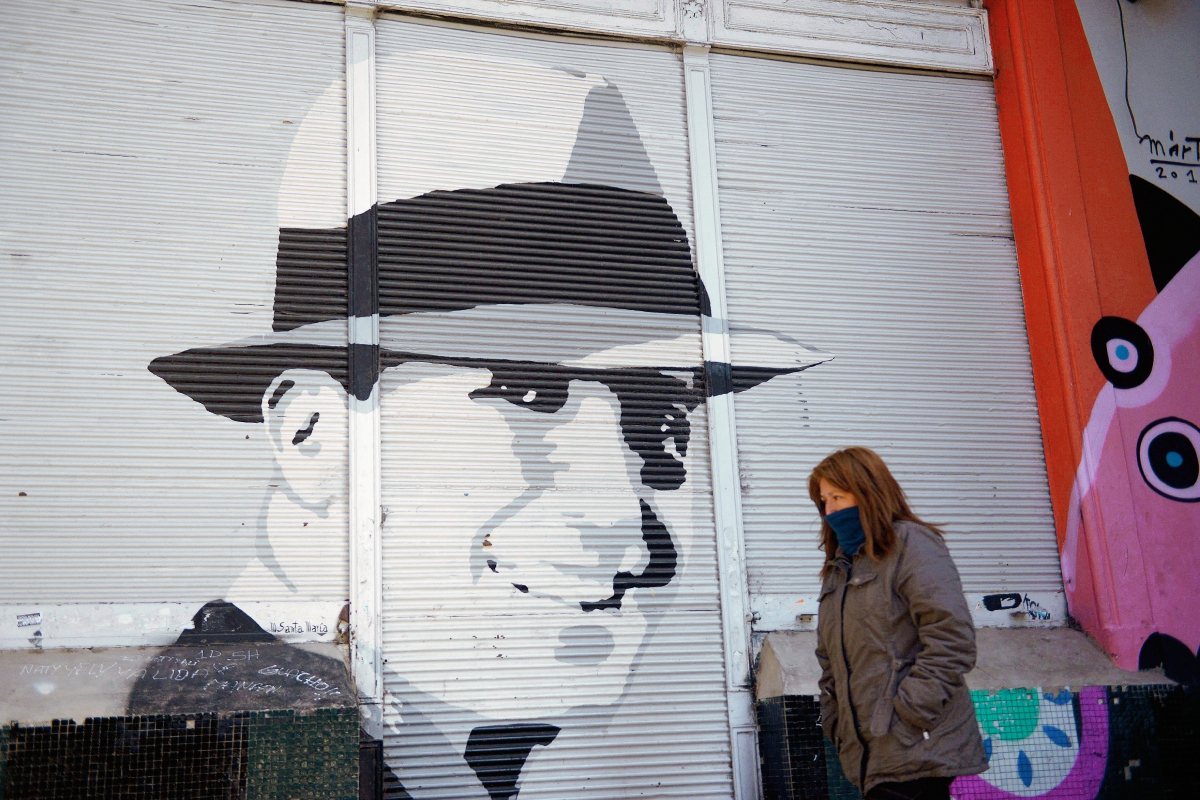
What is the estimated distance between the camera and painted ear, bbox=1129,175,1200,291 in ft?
21.2

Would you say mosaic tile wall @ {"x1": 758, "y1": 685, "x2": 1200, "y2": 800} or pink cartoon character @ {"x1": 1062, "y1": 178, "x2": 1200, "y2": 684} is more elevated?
pink cartoon character @ {"x1": 1062, "y1": 178, "x2": 1200, "y2": 684}

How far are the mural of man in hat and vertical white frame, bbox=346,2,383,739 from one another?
8 centimetres

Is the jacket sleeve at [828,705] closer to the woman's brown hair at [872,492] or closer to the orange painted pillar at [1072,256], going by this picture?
the woman's brown hair at [872,492]

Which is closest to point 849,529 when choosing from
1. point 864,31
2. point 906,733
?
point 906,733

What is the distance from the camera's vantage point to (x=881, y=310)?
6.36 meters

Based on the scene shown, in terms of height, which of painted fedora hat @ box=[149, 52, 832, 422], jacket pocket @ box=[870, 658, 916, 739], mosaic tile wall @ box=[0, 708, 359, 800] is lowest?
mosaic tile wall @ box=[0, 708, 359, 800]

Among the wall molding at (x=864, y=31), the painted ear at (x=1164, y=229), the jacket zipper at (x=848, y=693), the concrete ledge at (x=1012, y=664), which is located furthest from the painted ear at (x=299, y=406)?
the painted ear at (x=1164, y=229)

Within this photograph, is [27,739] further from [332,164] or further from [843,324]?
[843,324]

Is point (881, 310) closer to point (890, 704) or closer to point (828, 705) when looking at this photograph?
point (828, 705)

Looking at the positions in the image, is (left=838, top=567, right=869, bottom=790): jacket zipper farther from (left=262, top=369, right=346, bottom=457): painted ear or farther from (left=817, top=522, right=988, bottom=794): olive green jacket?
(left=262, top=369, right=346, bottom=457): painted ear

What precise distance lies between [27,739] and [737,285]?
442 cm

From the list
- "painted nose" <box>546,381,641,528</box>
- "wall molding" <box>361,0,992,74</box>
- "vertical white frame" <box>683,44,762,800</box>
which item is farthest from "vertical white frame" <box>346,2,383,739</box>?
"vertical white frame" <box>683,44,762,800</box>

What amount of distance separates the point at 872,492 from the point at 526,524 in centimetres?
248

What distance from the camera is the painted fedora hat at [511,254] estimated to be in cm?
548
